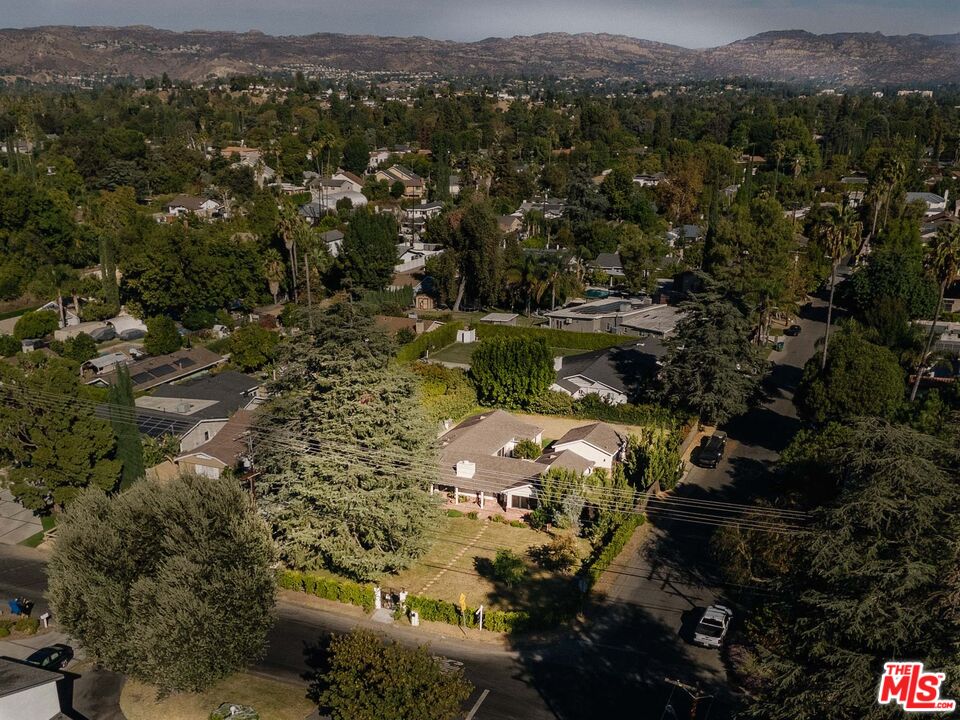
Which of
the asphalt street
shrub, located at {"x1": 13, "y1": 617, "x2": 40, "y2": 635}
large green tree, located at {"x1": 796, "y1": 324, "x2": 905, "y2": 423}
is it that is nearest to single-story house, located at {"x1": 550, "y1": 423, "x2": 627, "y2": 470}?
the asphalt street

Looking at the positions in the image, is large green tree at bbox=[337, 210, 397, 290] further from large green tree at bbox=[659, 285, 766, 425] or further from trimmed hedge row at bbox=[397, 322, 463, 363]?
large green tree at bbox=[659, 285, 766, 425]

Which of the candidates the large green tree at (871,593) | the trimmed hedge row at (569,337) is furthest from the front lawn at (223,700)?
the trimmed hedge row at (569,337)

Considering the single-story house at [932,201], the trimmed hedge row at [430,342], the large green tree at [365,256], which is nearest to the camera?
the trimmed hedge row at [430,342]

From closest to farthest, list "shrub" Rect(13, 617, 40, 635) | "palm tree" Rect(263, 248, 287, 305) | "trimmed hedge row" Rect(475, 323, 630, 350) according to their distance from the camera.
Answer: "shrub" Rect(13, 617, 40, 635)
"trimmed hedge row" Rect(475, 323, 630, 350)
"palm tree" Rect(263, 248, 287, 305)

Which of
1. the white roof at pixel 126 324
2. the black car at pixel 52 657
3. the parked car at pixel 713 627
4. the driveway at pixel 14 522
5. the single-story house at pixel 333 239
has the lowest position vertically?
the driveway at pixel 14 522

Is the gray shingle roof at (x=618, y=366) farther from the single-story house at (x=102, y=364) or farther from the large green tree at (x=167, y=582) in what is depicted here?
the single-story house at (x=102, y=364)


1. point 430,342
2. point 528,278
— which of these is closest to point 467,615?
point 430,342
